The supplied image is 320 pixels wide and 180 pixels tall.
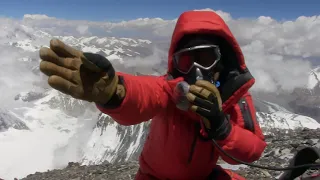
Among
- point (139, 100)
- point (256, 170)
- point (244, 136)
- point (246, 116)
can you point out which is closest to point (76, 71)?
point (139, 100)

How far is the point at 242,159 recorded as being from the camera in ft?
13.0

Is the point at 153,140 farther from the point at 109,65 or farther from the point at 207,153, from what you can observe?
the point at 109,65

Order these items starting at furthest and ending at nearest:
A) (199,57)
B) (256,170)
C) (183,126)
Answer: (256,170) < (183,126) < (199,57)

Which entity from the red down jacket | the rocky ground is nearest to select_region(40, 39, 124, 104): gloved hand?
the red down jacket

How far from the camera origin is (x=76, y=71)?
9.56 ft

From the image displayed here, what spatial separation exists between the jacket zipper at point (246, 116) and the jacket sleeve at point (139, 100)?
35.7 inches

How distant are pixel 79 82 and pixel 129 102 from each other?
0.60m

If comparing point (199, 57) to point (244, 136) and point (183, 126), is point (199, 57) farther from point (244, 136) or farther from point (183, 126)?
point (244, 136)

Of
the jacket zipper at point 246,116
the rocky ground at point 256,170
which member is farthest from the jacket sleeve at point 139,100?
the rocky ground at point 256,170

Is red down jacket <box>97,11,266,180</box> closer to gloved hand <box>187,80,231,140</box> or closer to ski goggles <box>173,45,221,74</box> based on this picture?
ski goggles <box>173,45,221,74</box>

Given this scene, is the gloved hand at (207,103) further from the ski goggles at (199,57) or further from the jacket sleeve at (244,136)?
the ski goggles at (199,57)

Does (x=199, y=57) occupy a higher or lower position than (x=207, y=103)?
higher

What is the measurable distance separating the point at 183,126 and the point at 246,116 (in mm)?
759

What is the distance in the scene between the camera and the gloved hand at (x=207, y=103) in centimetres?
320
